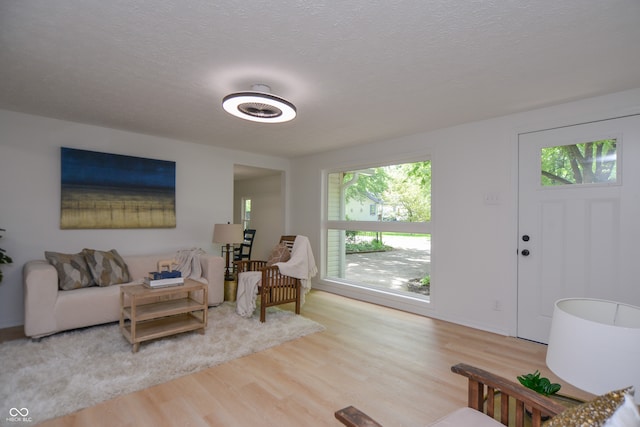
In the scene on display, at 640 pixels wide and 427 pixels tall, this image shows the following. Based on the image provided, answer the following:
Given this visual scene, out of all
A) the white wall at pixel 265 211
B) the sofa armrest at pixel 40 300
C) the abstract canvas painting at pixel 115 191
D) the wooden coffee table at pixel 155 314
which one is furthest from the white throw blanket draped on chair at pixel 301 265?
the white wall at pixel 265 211

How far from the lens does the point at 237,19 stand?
172 centimetres

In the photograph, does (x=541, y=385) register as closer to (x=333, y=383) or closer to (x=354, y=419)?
(x=354, y=419)

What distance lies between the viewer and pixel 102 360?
254 centimetres

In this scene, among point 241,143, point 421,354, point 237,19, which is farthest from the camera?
point 241,143

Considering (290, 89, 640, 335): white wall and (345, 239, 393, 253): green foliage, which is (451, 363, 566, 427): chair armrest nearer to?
(290, 89, 640, 335): white wall

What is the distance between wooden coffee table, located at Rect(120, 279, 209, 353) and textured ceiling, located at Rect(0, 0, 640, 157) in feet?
5.91

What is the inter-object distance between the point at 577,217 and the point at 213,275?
3994 mm

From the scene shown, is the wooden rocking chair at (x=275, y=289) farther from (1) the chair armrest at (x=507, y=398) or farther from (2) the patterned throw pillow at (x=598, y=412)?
(2) the patterned throw pillow at (x=598, y=412)

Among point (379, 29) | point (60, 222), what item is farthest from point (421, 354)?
point (60, 222)

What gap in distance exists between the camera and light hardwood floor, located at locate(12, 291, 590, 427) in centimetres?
191

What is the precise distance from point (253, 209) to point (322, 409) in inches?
234

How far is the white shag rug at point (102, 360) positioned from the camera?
2.02m

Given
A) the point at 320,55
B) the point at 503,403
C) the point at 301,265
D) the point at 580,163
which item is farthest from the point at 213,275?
the point at 580,163

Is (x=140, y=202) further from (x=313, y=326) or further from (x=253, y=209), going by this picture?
(x=253, y=209)
